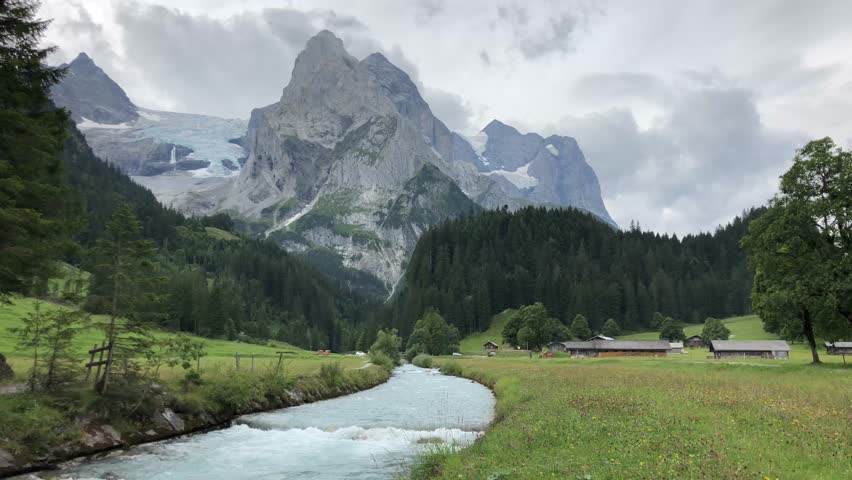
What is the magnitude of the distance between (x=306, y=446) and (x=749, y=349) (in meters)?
116

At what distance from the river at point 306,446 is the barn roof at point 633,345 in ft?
332

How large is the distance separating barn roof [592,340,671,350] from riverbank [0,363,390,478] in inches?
4259

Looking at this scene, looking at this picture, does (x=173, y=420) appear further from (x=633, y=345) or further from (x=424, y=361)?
(x=633, y=345)

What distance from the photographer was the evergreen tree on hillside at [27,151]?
76.7 ft

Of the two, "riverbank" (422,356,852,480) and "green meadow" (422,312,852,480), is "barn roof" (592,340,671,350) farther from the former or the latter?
"riverbank" (422,356,852,480)

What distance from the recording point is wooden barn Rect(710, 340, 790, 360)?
108375 millimetres

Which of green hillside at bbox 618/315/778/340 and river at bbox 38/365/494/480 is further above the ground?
green hillside at bbox 618/315/778/340

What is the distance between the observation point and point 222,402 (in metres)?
34.2

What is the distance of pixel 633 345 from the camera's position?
132m

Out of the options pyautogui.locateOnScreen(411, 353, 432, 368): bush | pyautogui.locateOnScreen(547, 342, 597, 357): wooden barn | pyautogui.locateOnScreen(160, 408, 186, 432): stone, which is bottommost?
pyautogui.locateOnScreen(411, 353, 432, 368): bush

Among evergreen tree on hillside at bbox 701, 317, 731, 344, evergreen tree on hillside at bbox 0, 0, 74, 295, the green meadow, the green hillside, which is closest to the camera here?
the green meadow

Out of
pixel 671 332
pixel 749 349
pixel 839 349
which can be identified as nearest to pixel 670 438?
pixel 749 349

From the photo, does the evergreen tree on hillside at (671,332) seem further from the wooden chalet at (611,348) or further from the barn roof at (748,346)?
the barn roof at (748,346)

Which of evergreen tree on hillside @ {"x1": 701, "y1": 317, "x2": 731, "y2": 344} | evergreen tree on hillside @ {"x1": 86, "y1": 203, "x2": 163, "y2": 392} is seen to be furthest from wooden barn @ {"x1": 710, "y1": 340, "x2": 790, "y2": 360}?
evergreen tree on hillside @ {"x1": 86, "y1": 203, "x2": 163, "y2": 392}
